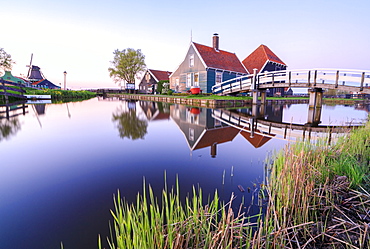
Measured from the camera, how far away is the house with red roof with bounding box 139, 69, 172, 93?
129 ft

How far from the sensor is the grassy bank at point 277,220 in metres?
1.29

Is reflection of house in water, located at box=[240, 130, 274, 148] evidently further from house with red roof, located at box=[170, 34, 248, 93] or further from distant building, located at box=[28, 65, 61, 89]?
distant building, located at box=[28, 65, 61, 89]

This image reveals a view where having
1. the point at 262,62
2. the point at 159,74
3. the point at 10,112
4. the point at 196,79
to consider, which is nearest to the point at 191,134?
the point at 10,112

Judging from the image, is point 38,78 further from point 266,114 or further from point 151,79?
point 266,114

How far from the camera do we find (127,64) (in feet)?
156

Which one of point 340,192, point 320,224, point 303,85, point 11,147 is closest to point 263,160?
point 340,192

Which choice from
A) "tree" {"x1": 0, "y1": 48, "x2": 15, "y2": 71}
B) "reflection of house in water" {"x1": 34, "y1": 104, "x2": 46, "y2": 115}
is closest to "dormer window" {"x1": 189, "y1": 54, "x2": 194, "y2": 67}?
"reflection of house in water" {"x1": 34, "y1": 104, "x2": 46, "y2": 115}

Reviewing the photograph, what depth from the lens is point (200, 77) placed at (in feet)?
77.7

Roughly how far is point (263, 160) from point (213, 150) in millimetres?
1157

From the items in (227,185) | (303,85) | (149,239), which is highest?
(303,85)

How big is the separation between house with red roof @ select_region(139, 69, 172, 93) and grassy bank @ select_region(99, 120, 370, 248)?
125ft

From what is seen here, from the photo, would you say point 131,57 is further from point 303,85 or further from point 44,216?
point 44,216

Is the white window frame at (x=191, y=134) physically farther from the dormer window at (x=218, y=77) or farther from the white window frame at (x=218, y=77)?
the dormer window at (x=218, y=77)

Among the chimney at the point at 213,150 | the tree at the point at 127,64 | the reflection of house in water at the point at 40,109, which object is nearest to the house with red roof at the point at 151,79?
the tree at the point at 127,64
